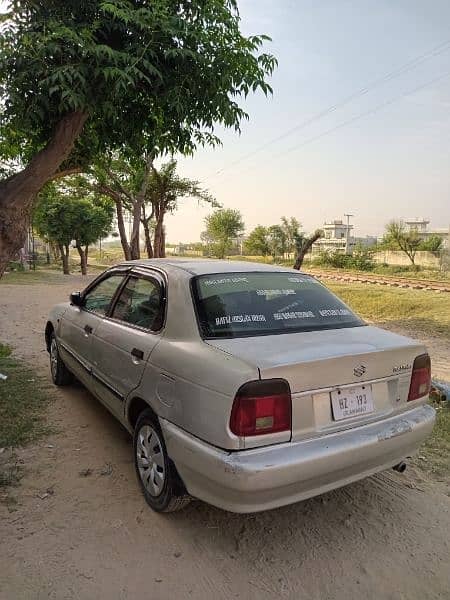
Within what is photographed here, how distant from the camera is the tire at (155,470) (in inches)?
101

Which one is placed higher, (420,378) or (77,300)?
(77,300)

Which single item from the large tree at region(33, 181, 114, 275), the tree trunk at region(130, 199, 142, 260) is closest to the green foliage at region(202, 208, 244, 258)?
the large tree at region(33, 181, 114, 275)

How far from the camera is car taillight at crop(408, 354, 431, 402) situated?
275 centimetres

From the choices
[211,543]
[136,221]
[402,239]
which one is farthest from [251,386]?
[402,239]

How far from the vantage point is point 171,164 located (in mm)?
19328

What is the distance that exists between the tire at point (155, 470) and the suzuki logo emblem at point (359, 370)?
1.15 m

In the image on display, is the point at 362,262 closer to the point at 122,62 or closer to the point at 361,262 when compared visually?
the point at 361,262

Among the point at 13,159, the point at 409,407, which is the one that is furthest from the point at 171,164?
the point at 409,407

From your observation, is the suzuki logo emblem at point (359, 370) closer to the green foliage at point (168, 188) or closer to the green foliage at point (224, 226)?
the green foliage at point (168, 188)

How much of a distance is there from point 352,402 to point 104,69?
3.27m

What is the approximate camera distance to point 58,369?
16.3ft

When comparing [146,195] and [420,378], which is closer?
[420,378]

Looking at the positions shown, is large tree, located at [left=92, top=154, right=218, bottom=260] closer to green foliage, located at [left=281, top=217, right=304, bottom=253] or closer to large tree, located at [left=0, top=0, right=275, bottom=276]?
large tree, located at [left=0, top=0, right=275, bottom=276]

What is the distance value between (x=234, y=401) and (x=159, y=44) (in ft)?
11.4
